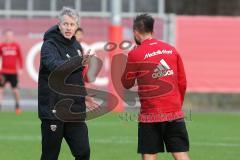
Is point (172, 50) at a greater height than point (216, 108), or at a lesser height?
greater

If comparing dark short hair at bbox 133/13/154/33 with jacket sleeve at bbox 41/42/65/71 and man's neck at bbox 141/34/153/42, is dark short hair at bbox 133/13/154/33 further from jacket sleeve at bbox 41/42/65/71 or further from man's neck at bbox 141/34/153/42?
jacket sleeve at bbox 41/42/65/71

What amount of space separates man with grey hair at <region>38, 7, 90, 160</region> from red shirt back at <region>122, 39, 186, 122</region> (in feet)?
1.95

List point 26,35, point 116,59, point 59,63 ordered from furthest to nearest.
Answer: point 26,35 < point 116,59 < point 59,63

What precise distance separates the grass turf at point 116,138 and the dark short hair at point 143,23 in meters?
4.24

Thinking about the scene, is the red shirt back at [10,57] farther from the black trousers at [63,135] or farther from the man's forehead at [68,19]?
the man's forehead at [68,19]

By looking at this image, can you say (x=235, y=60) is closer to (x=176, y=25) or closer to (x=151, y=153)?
(x=176, y=25)

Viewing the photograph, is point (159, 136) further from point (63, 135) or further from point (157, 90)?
point (63, 135)

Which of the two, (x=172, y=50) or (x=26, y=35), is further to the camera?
(x=26, y=35)

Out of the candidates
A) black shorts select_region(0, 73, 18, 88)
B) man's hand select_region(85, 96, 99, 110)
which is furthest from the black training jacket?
black shorts select_region(0, 73, 18, 88)

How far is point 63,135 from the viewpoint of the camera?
9258 mm

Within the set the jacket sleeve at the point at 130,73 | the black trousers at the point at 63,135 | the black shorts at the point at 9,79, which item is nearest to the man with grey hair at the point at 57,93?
the black trousers at the point at 63,135

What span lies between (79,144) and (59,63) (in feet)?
3.26

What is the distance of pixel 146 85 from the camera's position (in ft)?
29.3

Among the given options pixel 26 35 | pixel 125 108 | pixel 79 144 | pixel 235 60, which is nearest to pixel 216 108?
pixel 235 60
